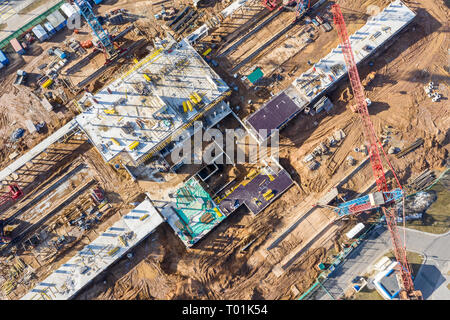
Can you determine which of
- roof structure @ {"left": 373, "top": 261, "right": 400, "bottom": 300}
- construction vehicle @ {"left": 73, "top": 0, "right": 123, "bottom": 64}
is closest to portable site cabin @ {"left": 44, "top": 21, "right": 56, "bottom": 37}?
construction vehicle @ {"left": 73, "top": 0, "right": 123, "bottom": 64}

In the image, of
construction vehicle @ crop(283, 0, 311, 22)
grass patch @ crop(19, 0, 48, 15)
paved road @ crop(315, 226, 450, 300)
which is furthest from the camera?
grass patch @ crop(19, 0, 48, 15)

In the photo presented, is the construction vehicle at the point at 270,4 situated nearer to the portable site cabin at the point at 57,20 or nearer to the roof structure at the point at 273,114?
the roof structure at the point at 273,114

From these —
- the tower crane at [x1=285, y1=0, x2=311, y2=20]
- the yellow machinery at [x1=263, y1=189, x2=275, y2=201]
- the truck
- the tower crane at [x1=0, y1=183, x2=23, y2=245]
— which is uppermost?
the truck

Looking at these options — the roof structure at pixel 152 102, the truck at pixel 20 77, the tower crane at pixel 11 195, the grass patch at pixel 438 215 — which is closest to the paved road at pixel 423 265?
the grass patch at pixel 438 215

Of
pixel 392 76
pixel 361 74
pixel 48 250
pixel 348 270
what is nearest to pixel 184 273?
pixel 48 250

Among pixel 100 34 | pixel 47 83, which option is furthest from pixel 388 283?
pixel 47 83

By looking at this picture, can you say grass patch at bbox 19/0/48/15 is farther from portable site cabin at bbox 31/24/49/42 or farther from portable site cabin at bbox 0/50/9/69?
portable site cabin at bbox 0/50/9/69
